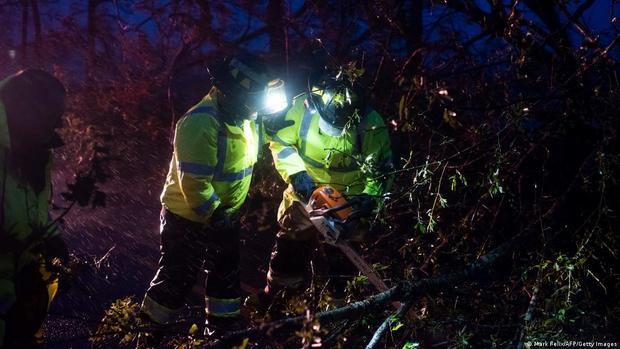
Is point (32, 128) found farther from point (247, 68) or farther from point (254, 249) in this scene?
point (254, 249)

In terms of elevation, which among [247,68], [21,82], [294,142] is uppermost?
[247,68]

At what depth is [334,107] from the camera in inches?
131

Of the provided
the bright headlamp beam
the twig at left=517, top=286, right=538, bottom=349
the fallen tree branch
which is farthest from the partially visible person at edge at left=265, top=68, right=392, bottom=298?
the twig at left=517, top=286, right=538, bottom=349

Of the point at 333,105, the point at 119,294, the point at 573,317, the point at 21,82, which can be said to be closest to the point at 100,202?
the point at 21,82

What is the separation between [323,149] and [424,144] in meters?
1.55

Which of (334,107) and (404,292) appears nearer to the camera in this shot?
(404,292)

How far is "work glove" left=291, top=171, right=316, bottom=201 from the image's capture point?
3.54 m

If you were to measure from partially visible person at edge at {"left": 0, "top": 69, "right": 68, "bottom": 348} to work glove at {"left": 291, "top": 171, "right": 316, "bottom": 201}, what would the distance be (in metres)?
1.76

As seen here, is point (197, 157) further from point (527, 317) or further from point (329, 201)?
point (527, 317)

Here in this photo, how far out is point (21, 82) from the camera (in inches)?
84.7

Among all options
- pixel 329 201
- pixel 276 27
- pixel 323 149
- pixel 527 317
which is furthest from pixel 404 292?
pixel 276 27

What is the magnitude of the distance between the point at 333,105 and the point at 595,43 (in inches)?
67.3

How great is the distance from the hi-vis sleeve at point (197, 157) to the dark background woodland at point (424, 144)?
1.53ft

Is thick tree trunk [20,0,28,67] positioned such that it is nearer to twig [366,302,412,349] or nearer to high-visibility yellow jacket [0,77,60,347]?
high-visibility yellow jacket [0,77,60,347]
